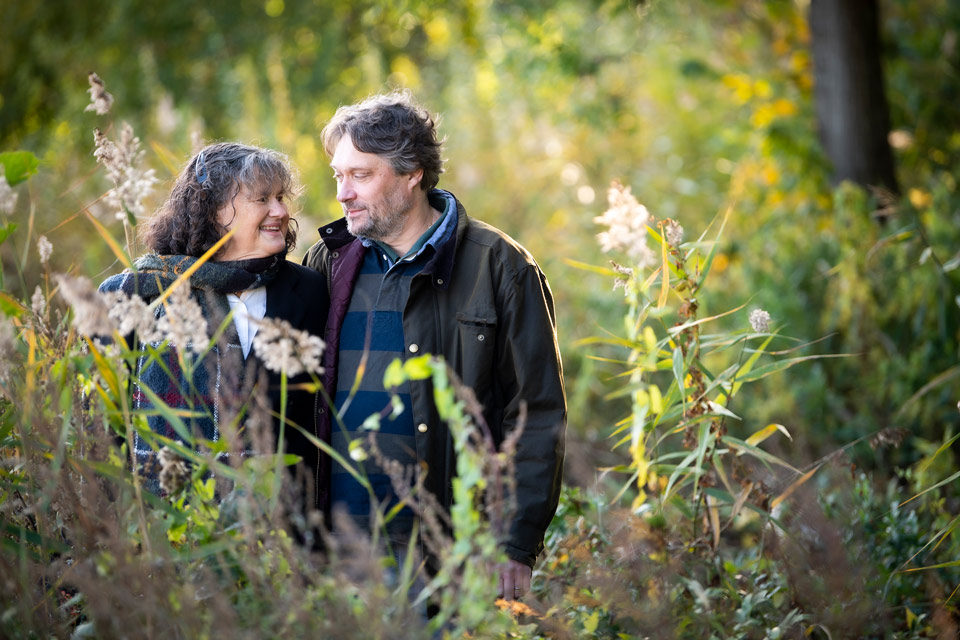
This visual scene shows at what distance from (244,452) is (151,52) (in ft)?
23.3

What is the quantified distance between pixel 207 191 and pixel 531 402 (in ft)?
3.60

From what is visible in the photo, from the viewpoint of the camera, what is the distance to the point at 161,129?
330 inches

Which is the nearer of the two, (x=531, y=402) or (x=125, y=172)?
(x=125, y=172)

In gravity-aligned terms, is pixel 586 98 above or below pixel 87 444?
above

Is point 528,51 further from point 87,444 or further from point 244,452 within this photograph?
point 87,444

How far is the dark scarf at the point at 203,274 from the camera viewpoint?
2490 mm

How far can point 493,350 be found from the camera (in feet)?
8.61

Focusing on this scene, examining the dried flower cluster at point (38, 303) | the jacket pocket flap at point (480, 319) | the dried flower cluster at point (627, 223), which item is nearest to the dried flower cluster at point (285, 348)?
the dried flower cluster at point (38, 303)

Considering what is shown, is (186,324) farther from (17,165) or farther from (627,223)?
(627,223)

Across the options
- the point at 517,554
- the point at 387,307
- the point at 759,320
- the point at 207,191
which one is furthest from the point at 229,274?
the point at 759,320

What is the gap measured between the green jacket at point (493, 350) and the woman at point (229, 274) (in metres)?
0.12

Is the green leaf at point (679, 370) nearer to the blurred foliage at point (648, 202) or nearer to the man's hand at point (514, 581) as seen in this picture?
the blurred foliage at point (648, 202)

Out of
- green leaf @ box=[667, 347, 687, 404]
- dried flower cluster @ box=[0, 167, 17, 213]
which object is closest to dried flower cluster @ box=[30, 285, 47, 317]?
dried flower cluster @ box=[0, 167, 17, 213]

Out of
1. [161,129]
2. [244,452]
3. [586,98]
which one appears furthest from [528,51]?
[244,452]
